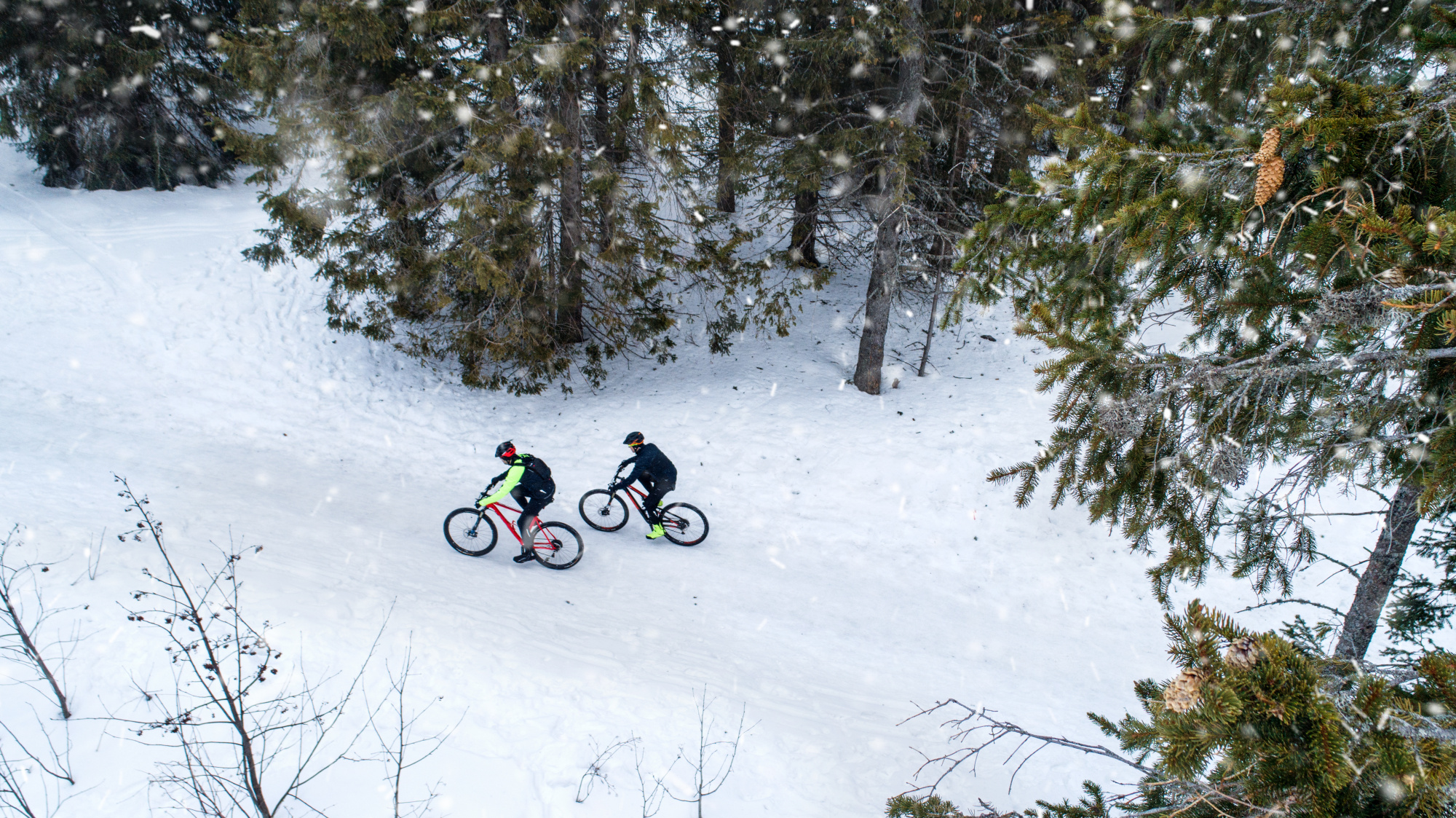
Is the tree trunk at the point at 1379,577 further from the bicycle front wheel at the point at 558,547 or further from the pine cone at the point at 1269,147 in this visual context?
the bicycle front wheel at the point at 558,547

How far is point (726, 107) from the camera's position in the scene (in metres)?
11.6

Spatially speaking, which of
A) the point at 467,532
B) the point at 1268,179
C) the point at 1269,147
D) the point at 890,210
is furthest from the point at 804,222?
the point at 1268,179

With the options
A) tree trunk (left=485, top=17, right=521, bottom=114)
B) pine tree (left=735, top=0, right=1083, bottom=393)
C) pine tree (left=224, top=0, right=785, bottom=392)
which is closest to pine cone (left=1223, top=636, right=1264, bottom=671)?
pine tree (left=735, top=0, right=1083, bottom=393)

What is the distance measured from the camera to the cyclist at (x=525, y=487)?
298 inches

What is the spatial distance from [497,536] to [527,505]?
1007 mm

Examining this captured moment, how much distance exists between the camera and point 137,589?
5852 millimetres

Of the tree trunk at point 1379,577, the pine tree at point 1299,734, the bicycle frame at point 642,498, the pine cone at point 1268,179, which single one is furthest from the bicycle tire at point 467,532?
the tree trunk at point 1379,577

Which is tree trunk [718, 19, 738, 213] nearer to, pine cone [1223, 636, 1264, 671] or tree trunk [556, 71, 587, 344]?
tree trunk [556, 71, 587, 344]

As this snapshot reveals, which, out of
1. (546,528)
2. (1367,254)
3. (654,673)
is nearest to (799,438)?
(546,528)

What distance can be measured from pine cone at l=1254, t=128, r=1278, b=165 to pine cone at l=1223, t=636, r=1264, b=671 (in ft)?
8.07

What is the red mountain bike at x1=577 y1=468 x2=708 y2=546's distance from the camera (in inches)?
350

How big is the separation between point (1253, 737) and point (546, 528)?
7437mm

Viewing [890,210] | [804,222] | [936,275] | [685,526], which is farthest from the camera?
[804,222]

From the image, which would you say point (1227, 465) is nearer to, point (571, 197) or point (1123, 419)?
point (1123, 419)
